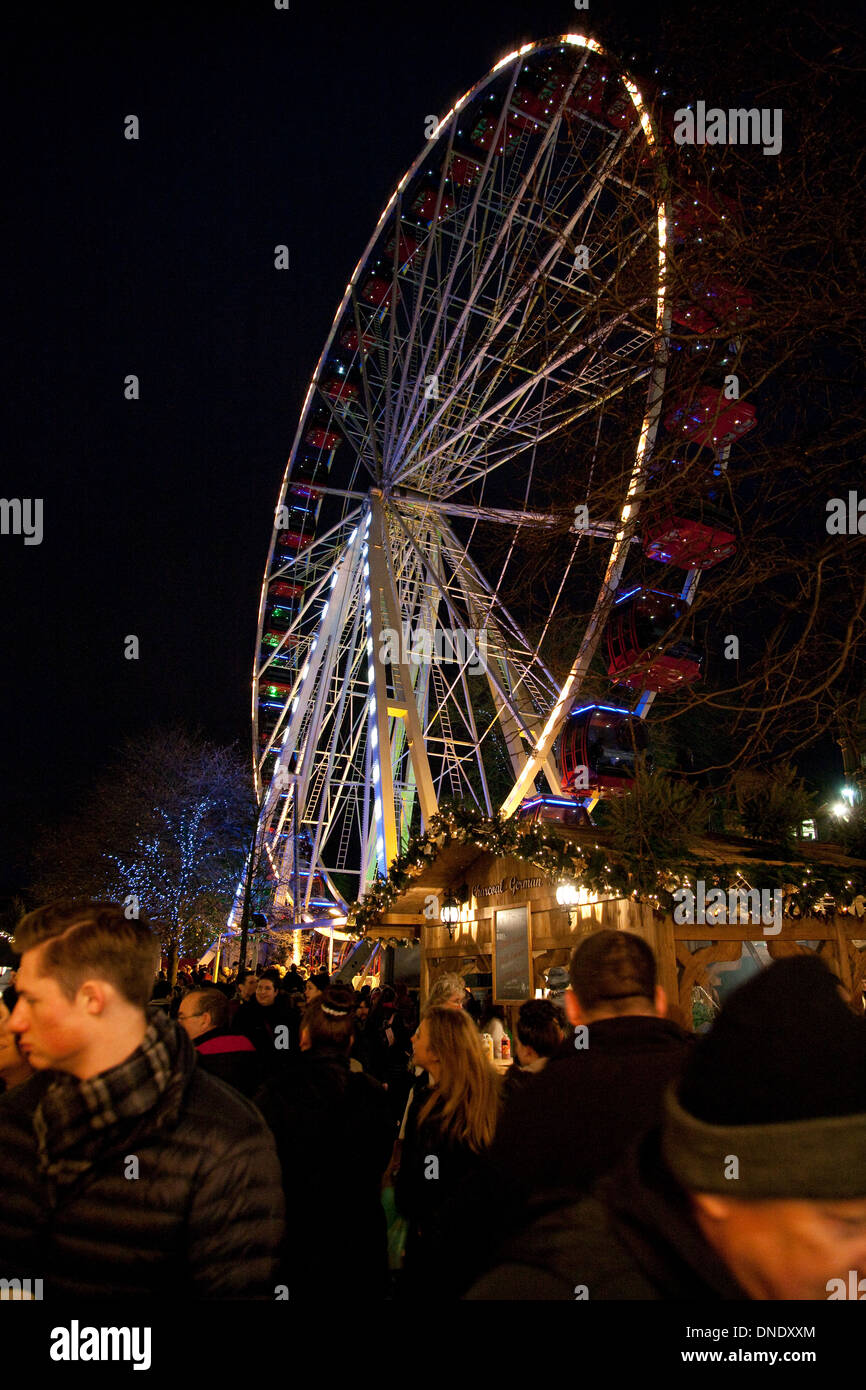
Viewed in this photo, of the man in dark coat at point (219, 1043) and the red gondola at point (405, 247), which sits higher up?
the red gondola at point (405, 247)

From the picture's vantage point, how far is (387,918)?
39.7 ft

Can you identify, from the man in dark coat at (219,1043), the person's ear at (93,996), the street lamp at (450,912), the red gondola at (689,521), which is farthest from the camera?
the street lamp at (450,912)

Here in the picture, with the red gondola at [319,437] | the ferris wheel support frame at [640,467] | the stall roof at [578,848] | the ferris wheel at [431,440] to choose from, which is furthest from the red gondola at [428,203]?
the ferris wheel support frame at [640,467]

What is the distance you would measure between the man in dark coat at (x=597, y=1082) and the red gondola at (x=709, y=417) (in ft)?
9.18

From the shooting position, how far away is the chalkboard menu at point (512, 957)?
30.1 feet

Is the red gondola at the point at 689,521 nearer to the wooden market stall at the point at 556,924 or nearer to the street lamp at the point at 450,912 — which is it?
the wooden market stall at the point at 556,924

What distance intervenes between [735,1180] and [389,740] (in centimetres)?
1431

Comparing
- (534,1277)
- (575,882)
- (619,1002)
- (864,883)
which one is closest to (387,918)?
(575,882)

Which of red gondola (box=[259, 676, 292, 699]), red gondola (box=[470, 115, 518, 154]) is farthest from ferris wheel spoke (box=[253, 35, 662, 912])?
red gondola (box=[259, 676, 292, 699])

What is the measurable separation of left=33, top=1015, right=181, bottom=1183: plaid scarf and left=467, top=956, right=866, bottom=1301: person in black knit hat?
1.12 m

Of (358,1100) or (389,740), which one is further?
(389,740)

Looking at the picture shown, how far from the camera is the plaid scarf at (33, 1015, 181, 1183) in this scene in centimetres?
172

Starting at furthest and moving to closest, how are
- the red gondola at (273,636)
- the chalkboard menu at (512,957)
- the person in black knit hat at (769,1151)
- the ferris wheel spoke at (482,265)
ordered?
the red gondola at (273,636) → the ferris wheel spoke at (482,265) → the chalkboard menu at (512,957) → the person in black knit hat at (769,1151)
